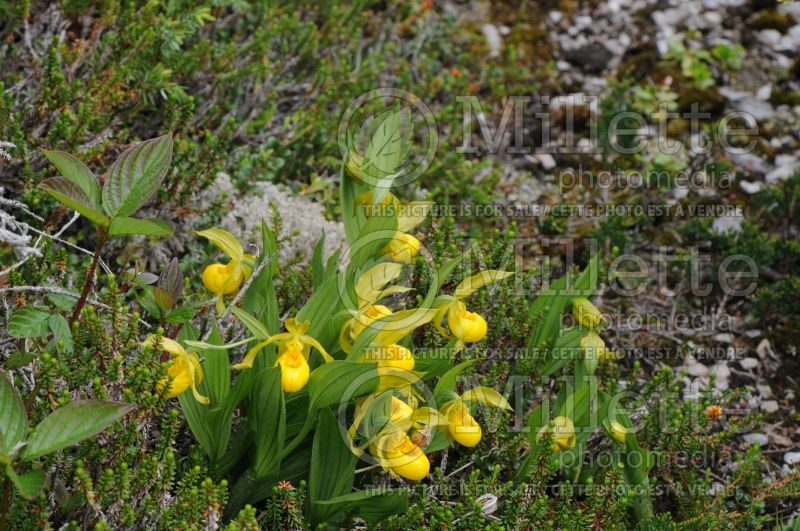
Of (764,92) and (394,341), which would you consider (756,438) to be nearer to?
(394,341)

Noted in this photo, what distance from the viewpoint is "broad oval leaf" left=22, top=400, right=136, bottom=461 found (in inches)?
60.1

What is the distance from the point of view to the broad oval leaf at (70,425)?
1526 millimetres

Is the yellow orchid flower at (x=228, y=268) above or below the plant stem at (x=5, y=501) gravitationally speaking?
above

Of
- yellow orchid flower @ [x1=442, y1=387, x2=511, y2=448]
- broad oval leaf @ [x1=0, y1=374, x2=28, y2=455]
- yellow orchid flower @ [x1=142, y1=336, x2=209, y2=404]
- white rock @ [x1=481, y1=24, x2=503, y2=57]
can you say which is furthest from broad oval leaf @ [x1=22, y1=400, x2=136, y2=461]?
white rock @ [x1=481, y1=24, x2=503, y2=57]

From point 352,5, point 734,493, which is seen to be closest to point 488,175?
point 352,5

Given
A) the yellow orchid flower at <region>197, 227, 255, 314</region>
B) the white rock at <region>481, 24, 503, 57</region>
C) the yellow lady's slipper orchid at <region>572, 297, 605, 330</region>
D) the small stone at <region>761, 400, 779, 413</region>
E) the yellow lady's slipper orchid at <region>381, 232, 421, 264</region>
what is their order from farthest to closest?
the white rock at <region>481, 24, 503, 57</region>
the small stone at <region>761, 400, 779, 413</region>
the yellow lady's slipper orchid at <region>572, 297, 605, 330</region>
the yellow lady's slipper orchid at <region>381, 232, 421, 264</region>
the yellow orchid flower at <region>197, 227, 255, 314</region>

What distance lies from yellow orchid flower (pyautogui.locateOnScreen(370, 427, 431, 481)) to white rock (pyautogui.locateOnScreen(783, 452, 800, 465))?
154 cm

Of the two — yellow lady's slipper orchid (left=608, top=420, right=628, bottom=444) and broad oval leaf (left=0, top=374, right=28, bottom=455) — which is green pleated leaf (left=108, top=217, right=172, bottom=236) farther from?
yellow lady's slipper orchid (left=608, top=420, right=628, bottom=444)

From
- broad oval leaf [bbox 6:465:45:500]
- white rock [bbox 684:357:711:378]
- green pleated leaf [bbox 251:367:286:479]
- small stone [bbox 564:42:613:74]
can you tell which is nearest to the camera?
broad oval leaf [bbox 6:465:45:500]

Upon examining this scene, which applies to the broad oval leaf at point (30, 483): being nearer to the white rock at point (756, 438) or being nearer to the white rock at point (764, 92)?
the white rock at point (756, 438)

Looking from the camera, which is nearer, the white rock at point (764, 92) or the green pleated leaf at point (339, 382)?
the green pleated leaf at point (339, 382)

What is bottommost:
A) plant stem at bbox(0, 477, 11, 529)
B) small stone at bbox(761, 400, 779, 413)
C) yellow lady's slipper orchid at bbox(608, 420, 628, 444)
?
small stone at bbox(761, 400, 779, 413)

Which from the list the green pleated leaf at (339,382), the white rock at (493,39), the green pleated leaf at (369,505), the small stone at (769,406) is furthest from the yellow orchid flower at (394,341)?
the white rock at (493,39)

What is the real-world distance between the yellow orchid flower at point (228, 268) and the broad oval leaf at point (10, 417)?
0.55m
